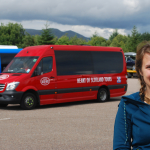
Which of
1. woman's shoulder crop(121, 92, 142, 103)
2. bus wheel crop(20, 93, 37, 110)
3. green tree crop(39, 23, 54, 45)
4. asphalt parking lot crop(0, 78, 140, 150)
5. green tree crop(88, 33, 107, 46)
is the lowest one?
asphalt parking lot crop(0, 78, 140, 150)

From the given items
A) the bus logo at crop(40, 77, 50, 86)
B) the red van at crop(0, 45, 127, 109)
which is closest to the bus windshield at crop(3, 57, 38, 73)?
the red van at crop(0, 45, 127, 109)

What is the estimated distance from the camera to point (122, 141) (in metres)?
2.03

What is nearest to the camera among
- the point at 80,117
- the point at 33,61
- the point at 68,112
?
the point at 80,117

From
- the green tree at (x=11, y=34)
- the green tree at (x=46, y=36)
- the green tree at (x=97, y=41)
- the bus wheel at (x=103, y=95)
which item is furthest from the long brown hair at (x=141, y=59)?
the green tree at (x=97, y=41)

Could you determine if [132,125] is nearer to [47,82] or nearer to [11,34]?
[47,82]

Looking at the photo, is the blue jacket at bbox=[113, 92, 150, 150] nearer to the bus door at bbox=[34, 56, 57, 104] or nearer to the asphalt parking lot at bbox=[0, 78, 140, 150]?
the asphalt parking lot at bbox=[0, 78, 140, 150]

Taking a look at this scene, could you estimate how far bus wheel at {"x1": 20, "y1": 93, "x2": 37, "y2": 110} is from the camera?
1112 centimetres

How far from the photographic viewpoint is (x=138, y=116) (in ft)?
6.61

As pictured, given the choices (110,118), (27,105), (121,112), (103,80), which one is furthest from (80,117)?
(121,112)

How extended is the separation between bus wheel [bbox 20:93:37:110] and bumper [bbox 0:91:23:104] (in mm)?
248

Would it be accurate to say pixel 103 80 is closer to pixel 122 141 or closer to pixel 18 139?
pixel 18 139

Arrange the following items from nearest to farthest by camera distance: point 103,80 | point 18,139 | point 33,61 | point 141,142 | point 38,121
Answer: point 141,142 < point 18,139 < point 38,121 < point 33,61 < point 103,80

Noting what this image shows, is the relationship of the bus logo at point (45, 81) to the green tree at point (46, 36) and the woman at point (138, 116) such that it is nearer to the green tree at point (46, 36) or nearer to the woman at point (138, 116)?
the woman at point (138, 116)

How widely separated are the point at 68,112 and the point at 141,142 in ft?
28.5
